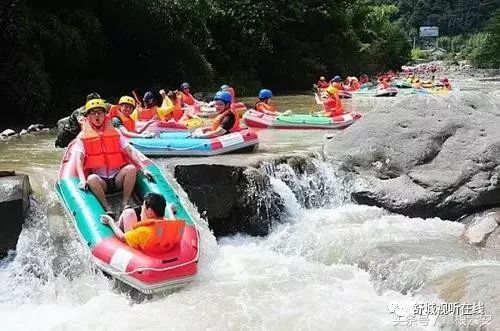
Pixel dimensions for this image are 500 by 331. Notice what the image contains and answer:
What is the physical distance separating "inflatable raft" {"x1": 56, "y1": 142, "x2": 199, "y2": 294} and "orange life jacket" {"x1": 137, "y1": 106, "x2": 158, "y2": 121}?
3961mm

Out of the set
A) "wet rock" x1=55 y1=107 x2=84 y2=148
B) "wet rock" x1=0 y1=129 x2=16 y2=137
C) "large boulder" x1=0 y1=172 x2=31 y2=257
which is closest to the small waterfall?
"large boulder" x1=0 y1=172 x2=31 y2=257

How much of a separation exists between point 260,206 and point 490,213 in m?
2.75

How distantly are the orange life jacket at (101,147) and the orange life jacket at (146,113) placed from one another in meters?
3.69

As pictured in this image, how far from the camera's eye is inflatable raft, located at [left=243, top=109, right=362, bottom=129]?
12398mm

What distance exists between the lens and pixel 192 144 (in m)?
8.60

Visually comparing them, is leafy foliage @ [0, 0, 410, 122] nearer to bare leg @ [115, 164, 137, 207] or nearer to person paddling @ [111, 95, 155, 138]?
person paddling @ [111, 95, 155, 138]

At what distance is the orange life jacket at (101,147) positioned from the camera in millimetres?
6785

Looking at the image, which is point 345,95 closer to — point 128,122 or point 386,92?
point 386,92

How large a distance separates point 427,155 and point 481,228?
1692mm

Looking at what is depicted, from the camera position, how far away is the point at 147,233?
557cm

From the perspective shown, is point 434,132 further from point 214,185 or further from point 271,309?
point 271,309

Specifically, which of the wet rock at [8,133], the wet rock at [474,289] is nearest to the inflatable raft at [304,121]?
the wet rock at [8,133]

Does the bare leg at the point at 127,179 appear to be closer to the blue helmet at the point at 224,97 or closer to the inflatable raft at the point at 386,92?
the blue helmet at the point at 224,97

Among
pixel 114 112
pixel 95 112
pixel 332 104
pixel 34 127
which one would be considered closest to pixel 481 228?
pixel 95 112
